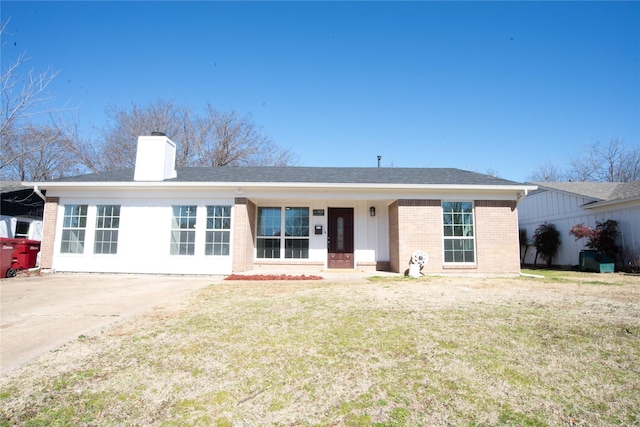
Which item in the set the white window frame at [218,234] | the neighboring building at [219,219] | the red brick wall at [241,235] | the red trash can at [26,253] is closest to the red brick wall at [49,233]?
the neighboring building at [219,219]

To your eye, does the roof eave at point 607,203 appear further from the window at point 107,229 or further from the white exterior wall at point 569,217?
the window at point 107,229

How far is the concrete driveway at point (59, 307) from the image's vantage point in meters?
3.89

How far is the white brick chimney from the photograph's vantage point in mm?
11734

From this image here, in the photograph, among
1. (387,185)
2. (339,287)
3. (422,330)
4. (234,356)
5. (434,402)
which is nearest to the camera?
(434,402)

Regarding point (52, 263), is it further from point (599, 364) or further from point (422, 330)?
point (599, 364)

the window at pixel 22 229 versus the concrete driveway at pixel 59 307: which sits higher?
the window at pixel 22 229

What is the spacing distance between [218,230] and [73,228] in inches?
193

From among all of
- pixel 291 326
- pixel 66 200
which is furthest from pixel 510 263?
pixel 66 200

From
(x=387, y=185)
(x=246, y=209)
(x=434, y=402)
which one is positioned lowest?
(x=434, y=402)

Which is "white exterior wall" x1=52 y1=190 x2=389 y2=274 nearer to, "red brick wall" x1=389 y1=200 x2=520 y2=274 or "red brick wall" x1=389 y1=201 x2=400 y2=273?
"red brick wall" x1=389 y1=201 x2=400 y2=273

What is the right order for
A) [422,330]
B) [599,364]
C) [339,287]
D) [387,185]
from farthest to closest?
[387,185], [339,287], [422,330], [599,364]

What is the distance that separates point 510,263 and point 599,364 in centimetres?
885

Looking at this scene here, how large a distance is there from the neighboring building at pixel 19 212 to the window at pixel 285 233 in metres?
9.67

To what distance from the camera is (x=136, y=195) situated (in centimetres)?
1146
